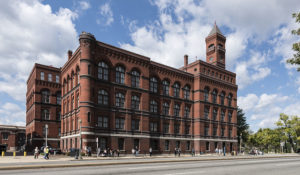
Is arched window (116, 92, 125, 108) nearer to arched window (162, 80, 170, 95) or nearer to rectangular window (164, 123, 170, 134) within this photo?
arched window (162, 80, 170, 95)

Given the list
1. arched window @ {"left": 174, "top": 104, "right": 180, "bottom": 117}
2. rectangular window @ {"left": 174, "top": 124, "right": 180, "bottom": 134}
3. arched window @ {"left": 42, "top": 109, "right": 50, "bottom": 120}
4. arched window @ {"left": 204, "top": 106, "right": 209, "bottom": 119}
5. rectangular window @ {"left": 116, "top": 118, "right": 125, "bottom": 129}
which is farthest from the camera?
arched window @ {"left": 204, "top": 106, "right": 209, "bottom": 119}

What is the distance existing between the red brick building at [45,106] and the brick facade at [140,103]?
7585 mm

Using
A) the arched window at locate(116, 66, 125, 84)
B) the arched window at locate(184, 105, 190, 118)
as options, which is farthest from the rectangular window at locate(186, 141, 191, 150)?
the arched window at locate(116, 66, 125, 84)

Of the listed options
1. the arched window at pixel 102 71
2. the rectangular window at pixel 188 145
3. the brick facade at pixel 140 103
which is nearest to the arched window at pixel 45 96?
the brick facade at pixel 140 103

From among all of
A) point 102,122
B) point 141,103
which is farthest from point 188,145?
point 102,122

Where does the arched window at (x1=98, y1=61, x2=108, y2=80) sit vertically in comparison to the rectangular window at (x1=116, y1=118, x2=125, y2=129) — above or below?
above

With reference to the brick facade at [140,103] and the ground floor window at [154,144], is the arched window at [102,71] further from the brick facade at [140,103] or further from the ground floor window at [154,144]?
the ground floor window at [154,144]

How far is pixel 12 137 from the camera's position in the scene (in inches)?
3494

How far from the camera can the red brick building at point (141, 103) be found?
135 ft

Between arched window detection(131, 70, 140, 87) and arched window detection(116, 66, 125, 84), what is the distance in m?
1.90

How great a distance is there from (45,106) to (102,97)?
2200 centimetres

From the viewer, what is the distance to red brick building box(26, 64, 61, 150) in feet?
185

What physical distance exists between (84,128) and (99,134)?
8.81 feet

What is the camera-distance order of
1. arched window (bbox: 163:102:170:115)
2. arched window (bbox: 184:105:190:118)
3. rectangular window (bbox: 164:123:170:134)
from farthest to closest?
arched window (bbox: 184:105:190:118) < arched window (bbox: 163:102:170:115) < rectangular window (bbox: 164:123:170:134)
